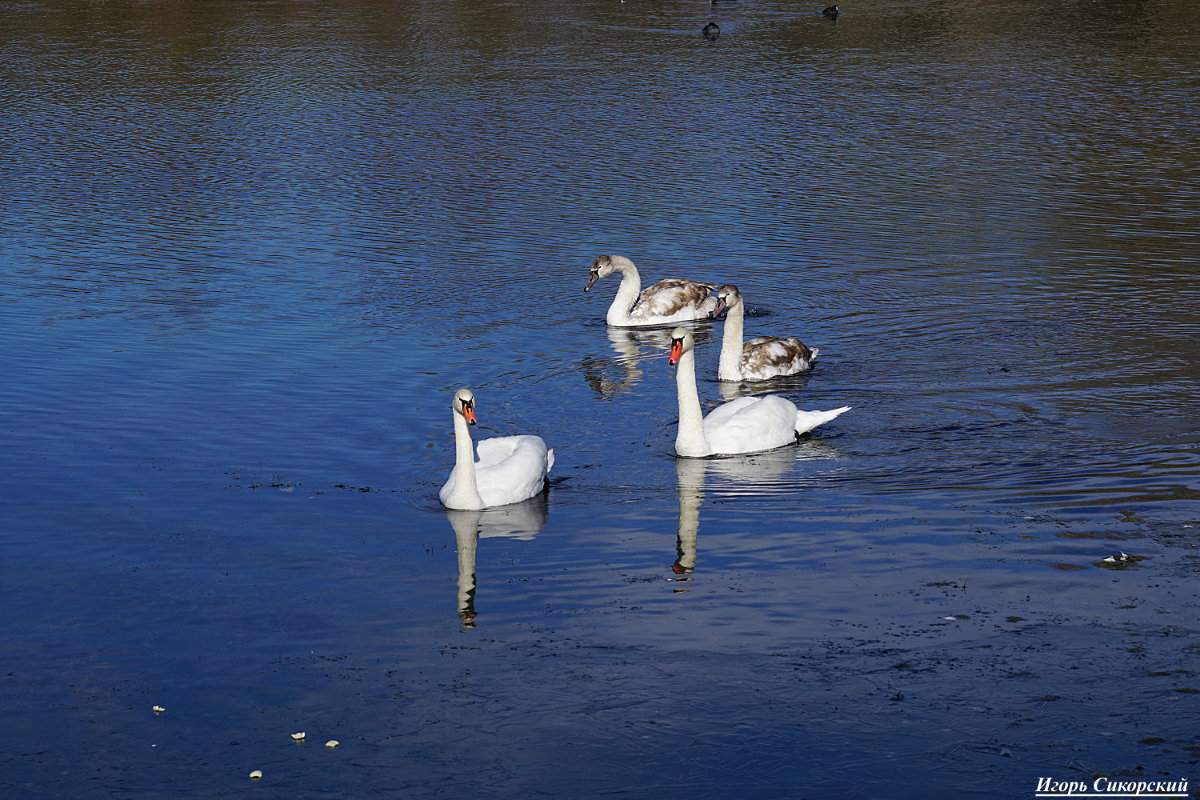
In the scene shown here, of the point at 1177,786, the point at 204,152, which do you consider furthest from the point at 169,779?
the point at 204,152

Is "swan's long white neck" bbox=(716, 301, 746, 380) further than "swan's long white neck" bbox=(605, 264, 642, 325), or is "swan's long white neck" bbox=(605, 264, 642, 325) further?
"swan's long white neck" bbox=(605, 264, 642, 325)

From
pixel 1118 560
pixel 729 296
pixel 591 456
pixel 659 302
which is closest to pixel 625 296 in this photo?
pixel 659 302

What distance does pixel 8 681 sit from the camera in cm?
1187

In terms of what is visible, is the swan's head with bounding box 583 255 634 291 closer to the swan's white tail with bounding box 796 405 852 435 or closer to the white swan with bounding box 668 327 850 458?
the white swan with bounding box 668 327 850 458

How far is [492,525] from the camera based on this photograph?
15211 millimetres

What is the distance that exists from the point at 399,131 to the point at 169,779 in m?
28.8

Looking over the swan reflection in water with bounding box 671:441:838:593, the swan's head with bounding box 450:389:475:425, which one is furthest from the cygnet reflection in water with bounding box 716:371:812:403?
the swan's head with bounding box 450:389:475:425

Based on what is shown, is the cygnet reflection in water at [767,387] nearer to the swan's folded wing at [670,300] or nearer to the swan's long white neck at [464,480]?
the swan's folded wing at [670,300]

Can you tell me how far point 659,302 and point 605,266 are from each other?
1334mm

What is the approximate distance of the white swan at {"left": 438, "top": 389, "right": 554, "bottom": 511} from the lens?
50.3 ft

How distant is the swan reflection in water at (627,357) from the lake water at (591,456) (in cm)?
8

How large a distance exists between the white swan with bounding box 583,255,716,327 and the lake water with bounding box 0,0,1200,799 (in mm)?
455

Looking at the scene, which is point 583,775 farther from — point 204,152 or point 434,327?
point 204,152

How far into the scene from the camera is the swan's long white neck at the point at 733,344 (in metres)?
20.7
